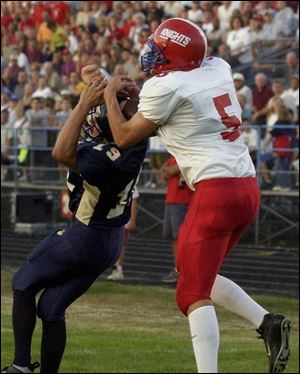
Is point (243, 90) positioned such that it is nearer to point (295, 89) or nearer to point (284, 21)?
point (295, 89)

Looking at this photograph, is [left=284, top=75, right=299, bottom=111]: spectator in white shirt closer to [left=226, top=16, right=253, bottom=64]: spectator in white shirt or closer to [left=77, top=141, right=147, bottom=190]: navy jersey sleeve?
[left=226, top=16, right=253, bottom=64]: spectator in white shirt

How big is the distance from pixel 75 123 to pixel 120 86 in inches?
11.7

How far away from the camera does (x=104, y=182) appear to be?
6.40 m

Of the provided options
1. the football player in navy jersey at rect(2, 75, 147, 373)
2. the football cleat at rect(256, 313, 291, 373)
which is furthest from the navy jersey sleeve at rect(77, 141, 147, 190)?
the football cleat at rect(256, 313, 291, 373)

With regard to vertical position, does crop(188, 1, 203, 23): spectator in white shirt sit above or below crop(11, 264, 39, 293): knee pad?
below

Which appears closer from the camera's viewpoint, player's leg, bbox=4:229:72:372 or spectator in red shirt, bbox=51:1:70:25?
player's leg, bbox=4:229:72:372

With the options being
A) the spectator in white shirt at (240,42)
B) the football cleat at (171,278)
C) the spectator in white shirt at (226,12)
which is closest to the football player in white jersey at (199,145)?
the football cleat at (171,278)

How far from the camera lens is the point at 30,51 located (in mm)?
25469

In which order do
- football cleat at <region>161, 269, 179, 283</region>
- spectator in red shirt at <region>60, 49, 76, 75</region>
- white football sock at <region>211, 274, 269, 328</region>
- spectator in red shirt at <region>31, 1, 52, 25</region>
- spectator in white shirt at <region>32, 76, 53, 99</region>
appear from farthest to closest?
spectator in red shirt at <region>31, 1, 52, 25</region>
spectator in red shirt at <region>60, 49, 76, 75</region>
spectator in white shirt at <region>32, 76, 53, 99</region>
football cleat at <region>161, 269, 179, 283</region>
white football sock at <region>211, 274, 269, 328</region>

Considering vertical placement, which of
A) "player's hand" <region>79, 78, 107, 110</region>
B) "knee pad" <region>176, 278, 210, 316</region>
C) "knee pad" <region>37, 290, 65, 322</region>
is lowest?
A: "knee pad" <region>37, 290, 65, 322</region>

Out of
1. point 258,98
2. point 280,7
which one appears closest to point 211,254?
point 258,98

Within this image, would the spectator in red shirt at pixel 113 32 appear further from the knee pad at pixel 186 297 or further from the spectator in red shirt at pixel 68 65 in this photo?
the knee pad at pixel 186 297

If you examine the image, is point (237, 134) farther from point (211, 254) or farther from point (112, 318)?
point (112, 318)

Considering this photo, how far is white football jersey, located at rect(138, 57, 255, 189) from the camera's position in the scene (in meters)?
6.01
